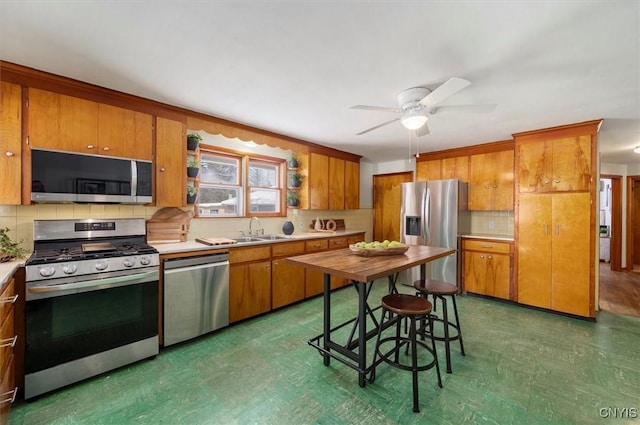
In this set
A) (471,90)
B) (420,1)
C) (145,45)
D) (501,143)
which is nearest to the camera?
(420,1)

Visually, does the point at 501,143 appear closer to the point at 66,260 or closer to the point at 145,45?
the point at 145,45

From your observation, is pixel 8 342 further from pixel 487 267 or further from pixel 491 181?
pixel 491 181

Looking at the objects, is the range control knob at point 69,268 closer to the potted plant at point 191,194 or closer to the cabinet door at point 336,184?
the potted plant at point 191,194

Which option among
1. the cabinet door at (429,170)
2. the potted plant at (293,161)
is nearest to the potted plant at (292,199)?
the potted plant at (293,161)

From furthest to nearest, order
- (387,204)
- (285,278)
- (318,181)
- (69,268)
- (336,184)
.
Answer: (387,204) → (336,184) → (318,181) → (285,278) → (69,268)

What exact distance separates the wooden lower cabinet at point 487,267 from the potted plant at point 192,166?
12.7 feet

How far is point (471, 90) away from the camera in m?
2.37

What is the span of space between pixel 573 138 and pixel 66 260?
5182mm

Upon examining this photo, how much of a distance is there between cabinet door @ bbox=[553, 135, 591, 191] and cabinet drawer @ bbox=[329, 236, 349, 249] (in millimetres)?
2827

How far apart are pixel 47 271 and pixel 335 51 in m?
2.46

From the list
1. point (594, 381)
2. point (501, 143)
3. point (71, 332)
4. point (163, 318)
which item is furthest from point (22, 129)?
point (501, 143)

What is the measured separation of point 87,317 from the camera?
206cm

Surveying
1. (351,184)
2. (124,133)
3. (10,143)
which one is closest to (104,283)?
(10,143)

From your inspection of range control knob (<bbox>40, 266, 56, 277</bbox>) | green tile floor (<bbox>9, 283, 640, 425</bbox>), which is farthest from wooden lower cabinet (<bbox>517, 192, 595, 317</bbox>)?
range control knob (<bbox>40, 266, 56, 277</bbox>)
